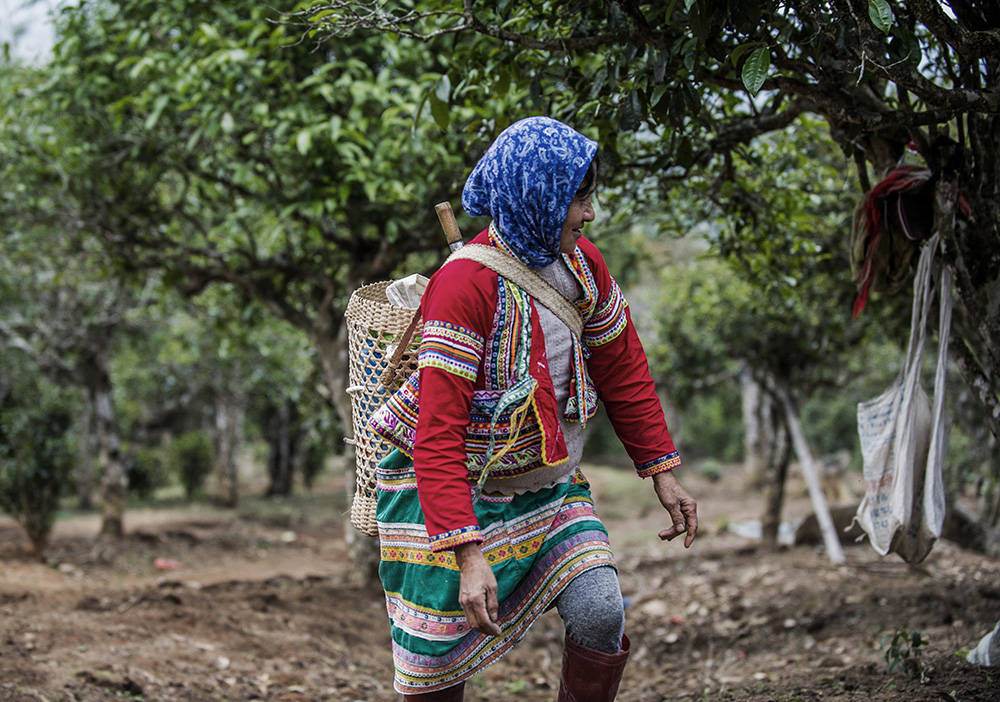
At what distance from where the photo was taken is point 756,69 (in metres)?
2.34

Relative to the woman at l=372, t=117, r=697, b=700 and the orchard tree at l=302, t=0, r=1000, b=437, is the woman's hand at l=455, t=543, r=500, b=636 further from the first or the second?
the orchard tree at l=302, t=0, r=1000, b=437

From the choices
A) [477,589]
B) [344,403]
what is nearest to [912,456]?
[477,589]

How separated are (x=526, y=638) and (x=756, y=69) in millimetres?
4733

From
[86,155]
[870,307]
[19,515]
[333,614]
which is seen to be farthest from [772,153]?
[19,515]

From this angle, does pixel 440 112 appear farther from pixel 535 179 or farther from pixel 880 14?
pixel 880 14

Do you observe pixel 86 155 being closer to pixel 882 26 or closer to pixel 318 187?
pixel 318 187

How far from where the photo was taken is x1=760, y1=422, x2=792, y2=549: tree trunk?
8.59m

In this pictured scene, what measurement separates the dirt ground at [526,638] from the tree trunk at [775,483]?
28cm

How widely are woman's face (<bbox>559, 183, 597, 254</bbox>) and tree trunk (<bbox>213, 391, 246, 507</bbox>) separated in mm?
12895

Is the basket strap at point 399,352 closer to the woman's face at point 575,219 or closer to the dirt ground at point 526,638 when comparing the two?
the woman's face at point 575,219

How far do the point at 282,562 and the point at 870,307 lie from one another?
6.95 meters

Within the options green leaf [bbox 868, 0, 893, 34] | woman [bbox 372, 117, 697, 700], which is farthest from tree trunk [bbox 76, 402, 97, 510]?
green leaf [bbox 868, 0, 893, 34]

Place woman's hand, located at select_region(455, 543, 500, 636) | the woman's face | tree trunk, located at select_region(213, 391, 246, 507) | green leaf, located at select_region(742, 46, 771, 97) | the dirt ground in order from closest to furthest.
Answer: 1. woman's hand, located at select_region(455, 543, 500, 636)
2. the woman's face
3. green leaf, located at select_region(742, 46, 771, 97)
4. the dirt ground
5. tree trunk, located at select_region(213, 391, 246, 507)

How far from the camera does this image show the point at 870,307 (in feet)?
19.8
